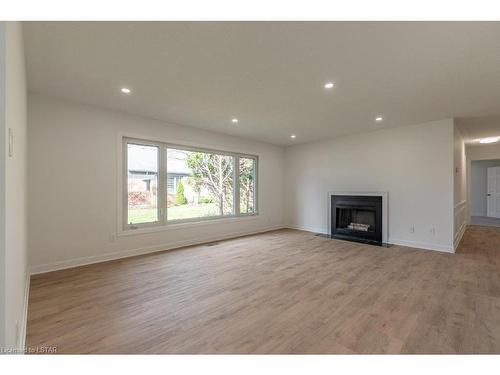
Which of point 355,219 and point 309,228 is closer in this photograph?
point 355,219

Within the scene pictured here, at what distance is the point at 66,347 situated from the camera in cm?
165

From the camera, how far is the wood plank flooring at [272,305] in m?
1.72

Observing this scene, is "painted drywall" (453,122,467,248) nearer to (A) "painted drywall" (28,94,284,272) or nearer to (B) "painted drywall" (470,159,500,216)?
(B) "painted drywall" (470,159,500,216)

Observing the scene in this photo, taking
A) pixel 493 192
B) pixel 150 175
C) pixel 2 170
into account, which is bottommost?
pixel 493 192

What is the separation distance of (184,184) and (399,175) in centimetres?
456

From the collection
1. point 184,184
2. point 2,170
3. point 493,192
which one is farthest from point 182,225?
point 493,192

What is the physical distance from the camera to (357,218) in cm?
557

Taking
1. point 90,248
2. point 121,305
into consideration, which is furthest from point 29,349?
point 90,248

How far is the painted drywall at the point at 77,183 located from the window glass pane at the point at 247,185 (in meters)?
2.08

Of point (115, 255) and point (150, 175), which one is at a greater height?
point (150, 175)

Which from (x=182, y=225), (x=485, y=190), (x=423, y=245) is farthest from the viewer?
(x=485, y=190)

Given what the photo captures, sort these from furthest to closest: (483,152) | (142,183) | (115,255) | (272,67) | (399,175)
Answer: (483,152)
(399,175)
(142,183)
(115,255)
(272,67)

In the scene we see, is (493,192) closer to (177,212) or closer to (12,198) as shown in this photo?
(177,212)
